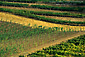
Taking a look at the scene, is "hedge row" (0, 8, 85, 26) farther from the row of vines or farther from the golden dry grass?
the row of vines

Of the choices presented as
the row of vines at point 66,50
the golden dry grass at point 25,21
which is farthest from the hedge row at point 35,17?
the row of vines at point 66,50

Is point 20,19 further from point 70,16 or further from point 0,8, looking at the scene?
point 70,16

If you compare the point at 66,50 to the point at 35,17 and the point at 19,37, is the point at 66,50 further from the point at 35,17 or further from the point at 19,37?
the point at 35,17

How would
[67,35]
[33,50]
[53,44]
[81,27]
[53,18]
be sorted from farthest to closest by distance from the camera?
[53,18], [81,27], [67,35], [53,44], [33,50]

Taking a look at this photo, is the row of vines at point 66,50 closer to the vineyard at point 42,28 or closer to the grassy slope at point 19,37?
the vineyard at point 42,28

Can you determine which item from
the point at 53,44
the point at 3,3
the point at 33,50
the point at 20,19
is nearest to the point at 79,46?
the point at 53,44

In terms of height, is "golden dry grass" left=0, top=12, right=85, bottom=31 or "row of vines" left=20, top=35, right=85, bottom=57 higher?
"golden dry grass" left=0, top=12, right=85, bottom=31

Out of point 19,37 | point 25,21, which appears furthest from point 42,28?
point 19,37

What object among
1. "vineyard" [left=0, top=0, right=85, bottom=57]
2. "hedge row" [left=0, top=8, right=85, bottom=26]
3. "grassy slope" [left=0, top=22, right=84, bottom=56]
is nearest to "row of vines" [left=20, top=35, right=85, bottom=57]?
"vineyard" [left=0, top=0, right=85, bottom=57]
